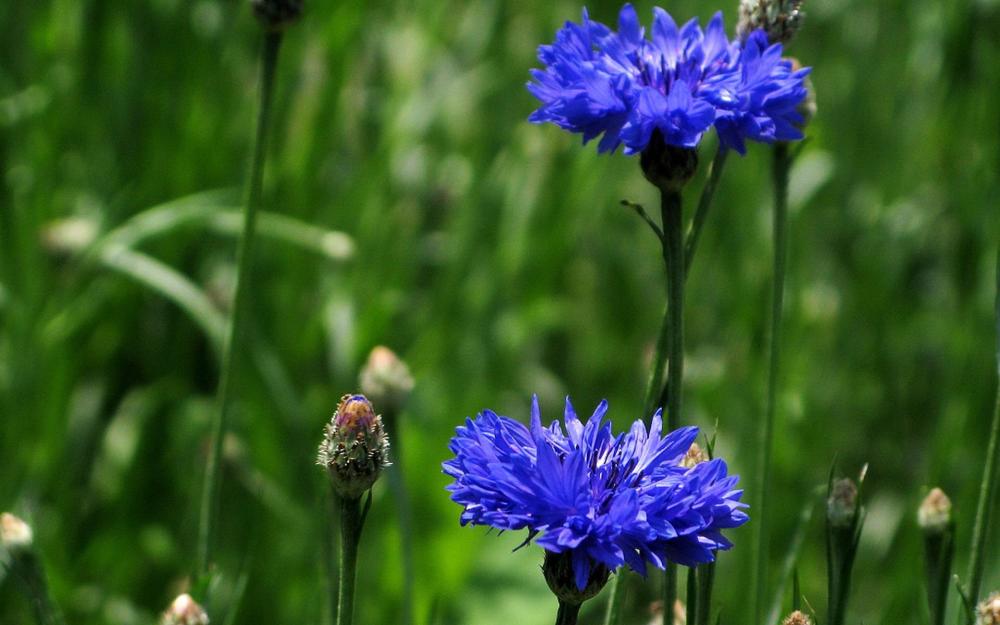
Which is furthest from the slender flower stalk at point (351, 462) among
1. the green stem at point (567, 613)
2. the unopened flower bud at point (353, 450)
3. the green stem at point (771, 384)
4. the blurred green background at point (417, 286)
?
the blurred green background at point (417, 286)

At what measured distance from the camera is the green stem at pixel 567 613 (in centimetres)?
72

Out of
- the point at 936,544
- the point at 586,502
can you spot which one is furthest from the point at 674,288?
the point at 936,544

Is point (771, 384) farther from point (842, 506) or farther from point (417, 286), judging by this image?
point (417, 286)

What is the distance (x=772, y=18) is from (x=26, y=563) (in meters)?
0.67

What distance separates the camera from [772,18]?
93 centimetres

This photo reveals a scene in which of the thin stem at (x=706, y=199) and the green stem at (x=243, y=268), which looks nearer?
the thin stem at (x=706, y=199)

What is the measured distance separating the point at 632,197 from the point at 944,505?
159cm

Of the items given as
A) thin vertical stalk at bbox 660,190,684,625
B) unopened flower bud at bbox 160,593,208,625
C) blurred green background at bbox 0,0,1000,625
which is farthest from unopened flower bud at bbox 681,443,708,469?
blurred green background at bbox 0,0,1000,625

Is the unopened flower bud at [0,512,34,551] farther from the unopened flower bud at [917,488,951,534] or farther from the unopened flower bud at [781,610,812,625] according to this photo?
the unopened flower bud at [917,488,951,534]

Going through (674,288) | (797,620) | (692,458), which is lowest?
(797,620)

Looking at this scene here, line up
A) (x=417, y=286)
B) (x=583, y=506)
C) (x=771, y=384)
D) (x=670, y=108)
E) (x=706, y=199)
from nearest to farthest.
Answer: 1. (x=583, y=506)
2. (x=670, y=108)
3. (x=706, y=199)
4. (x=771, y=384)
5. (x=417, y=286)

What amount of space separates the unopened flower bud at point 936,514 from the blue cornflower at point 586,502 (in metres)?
0.28

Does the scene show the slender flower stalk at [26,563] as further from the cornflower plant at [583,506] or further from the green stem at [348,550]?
the cornflower plant at [583,506]

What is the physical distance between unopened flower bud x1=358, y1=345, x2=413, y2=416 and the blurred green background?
0.94 feet
